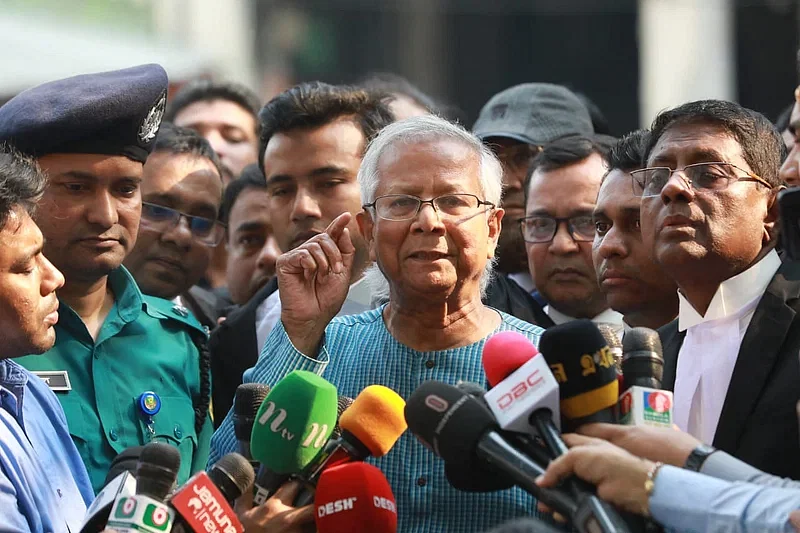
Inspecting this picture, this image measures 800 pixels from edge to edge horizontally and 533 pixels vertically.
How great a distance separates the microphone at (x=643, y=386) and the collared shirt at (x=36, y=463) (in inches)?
64.4

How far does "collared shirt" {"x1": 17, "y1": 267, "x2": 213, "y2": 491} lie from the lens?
15.4 ft

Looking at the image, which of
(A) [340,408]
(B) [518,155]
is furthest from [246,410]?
(B) [518,155]

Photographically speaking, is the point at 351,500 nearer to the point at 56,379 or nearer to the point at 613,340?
the point at 613,340

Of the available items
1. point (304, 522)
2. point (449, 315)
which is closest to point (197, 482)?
point (304, 522)

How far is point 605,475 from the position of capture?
328 centimetres

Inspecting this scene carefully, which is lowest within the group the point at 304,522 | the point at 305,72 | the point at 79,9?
the point at 305,72

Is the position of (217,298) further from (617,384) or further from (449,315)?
(617,384)

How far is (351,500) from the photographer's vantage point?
360cm

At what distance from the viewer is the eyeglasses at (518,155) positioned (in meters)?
6.18

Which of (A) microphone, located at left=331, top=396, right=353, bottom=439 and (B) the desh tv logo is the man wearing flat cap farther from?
(B) the desh tv logo

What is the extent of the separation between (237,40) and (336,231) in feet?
53.7

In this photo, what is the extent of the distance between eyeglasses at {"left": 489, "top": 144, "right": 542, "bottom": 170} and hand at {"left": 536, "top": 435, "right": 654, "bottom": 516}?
9.64 ft

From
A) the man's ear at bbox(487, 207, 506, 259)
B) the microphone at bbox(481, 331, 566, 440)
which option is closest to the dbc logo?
the microphone at bbox(481, 331, 566, 440)

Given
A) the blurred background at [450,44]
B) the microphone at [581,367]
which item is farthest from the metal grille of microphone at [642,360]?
the blurred background at [450,44]
